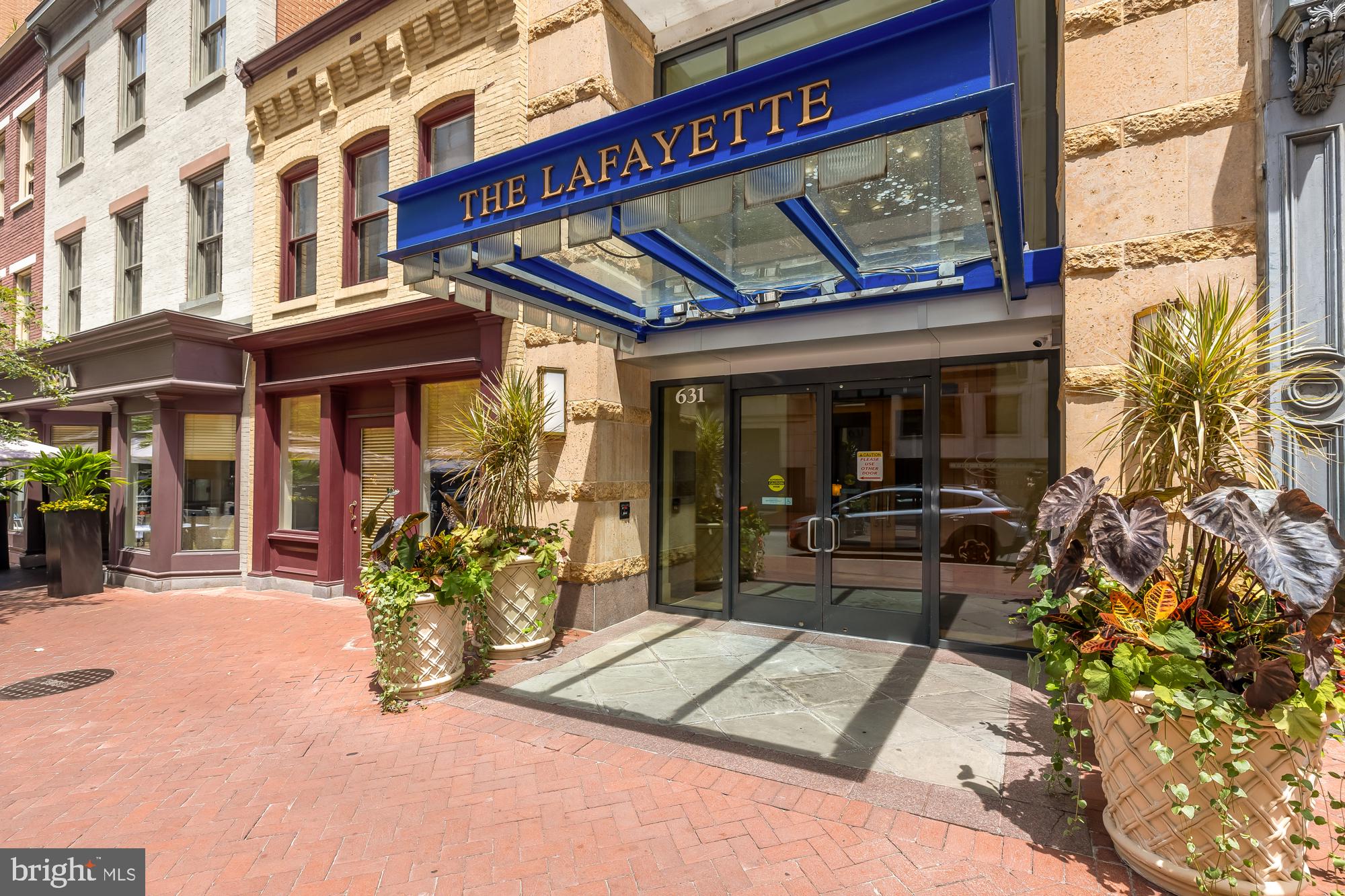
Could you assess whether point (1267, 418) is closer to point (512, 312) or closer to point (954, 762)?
point (954, 762)

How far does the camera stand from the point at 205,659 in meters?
6.25

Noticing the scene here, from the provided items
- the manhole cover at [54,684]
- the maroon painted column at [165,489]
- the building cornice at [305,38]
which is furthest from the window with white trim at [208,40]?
the manhole cover at [54,684]

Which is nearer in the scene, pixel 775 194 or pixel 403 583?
pixel 775 194

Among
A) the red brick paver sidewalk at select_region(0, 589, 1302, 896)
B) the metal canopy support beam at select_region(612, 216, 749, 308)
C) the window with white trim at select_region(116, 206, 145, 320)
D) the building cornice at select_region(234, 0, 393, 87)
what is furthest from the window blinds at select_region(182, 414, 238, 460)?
the metal canopy support beam at select_region(612, 216, 749, 308)

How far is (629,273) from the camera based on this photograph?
589 cm

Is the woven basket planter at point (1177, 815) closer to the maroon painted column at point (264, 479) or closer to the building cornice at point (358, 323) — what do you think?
the building cornice at point (358, 323)

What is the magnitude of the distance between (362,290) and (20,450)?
6.09 meters

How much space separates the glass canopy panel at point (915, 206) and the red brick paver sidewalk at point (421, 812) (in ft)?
11.5

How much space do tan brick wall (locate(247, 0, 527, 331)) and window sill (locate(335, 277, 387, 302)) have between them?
0.02 m

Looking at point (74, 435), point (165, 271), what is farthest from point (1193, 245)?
point (74, 435)

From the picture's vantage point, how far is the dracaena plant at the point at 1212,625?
2416 mm

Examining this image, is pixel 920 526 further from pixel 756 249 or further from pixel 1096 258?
pixel 756 249

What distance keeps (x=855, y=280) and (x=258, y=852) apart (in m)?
5.56

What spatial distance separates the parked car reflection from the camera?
19.4 ft
